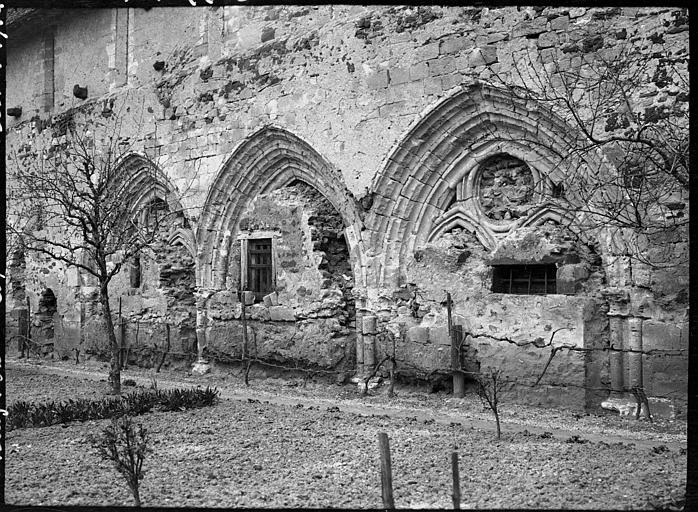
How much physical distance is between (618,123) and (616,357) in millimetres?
2423

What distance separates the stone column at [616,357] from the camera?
307 inches

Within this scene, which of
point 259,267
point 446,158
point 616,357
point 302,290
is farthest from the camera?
point 259,267

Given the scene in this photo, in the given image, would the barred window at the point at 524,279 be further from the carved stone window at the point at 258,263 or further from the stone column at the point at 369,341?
the carved stone window at the point at 258,263

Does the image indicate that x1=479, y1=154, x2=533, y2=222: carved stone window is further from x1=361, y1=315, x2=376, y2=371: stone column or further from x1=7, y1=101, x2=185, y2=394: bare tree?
x1=7, y1=101, x2=185, y2=394: bare tree

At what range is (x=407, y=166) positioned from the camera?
940 cm

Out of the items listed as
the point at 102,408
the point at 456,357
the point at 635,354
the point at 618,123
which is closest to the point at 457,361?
the point at 456,357

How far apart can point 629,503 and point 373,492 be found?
1641 millimetres

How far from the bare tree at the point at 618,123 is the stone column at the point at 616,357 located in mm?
766

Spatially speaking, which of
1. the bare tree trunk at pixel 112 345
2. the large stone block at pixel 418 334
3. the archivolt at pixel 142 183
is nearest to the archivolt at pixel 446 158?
the large stone block at pixel 418 334

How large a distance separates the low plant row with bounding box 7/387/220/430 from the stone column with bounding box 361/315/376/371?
2.08m

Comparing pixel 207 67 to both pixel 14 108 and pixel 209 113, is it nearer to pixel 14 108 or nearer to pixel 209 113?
pixel 209 113

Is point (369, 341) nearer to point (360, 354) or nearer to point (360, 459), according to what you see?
point (360, 354)

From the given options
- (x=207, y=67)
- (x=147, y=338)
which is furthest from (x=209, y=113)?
(x=147, y=338)

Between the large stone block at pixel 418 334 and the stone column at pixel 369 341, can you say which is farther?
the stone column at pixel 369 341
